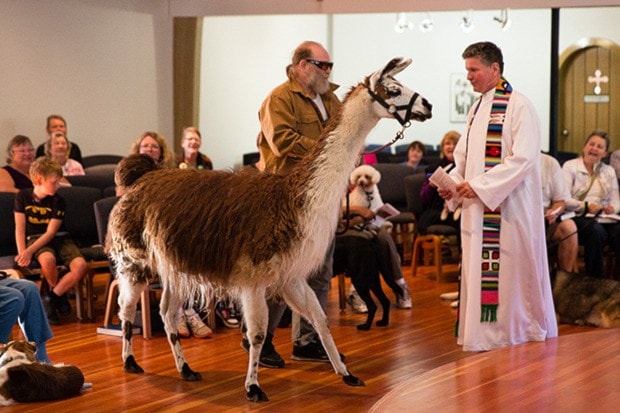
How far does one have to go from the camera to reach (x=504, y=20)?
13117 mm

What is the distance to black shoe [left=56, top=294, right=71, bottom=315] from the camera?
7820 millimetres

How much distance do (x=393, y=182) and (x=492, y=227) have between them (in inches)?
189

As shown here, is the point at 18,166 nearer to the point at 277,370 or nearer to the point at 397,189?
the point at 277,370

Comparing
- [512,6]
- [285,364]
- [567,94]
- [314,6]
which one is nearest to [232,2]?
[314,6]

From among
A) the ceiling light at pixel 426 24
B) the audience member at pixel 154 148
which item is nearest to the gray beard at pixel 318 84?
the audience member at pixel 154 148

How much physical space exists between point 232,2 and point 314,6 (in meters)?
1.01

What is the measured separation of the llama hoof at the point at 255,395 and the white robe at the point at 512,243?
4.05 ft

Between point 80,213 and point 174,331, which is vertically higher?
point 80,213

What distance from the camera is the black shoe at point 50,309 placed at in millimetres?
7469

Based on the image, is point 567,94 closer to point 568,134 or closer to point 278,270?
point 568,134

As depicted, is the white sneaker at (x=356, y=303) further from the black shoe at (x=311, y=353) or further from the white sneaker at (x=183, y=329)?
the black shoe at (x=311, y=353)

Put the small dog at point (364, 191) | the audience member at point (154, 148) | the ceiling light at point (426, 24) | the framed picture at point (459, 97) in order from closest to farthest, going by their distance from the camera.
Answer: the audience member at point (154, 148) → the small dog at point (364, 191) → the ceiling light at point (426, 24) → the framed picture at point (459, 97)

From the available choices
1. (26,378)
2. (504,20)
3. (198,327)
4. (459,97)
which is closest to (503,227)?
(198,327)

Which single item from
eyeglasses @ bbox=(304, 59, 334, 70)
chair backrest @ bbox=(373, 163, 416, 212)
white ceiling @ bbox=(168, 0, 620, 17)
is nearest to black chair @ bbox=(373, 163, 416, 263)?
chair backrest @ bbox=(373, 163, 416, 212)
